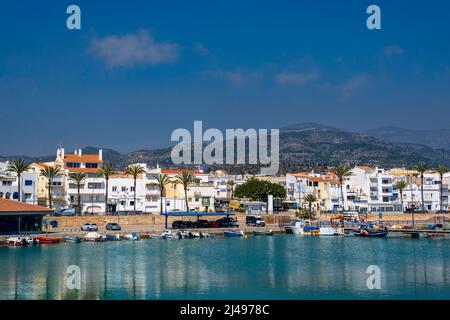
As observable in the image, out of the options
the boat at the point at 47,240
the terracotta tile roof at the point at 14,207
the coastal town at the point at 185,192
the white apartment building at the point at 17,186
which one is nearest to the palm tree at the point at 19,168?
the coastal town at the point at 185,192

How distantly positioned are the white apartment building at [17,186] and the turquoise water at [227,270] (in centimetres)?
2315

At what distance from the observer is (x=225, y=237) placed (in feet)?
252

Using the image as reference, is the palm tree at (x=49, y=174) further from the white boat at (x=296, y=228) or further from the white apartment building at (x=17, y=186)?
the white boat at (x=296, y=228)

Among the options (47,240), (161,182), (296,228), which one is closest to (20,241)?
(47,240)

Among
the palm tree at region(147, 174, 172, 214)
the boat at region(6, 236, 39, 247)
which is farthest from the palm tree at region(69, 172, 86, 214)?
the boat at region(6, 236, 39, 247)

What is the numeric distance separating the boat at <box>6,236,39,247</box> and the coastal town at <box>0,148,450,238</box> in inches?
200

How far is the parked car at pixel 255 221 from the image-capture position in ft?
289

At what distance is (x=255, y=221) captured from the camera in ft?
291

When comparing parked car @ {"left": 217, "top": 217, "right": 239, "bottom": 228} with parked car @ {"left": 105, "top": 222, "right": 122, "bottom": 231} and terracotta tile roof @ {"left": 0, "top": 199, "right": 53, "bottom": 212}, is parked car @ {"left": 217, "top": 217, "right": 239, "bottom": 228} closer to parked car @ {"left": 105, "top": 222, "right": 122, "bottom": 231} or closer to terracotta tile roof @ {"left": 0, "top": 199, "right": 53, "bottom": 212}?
parked car @ {"left": 105, "top": 222, "right": 122, "bottom": 231}

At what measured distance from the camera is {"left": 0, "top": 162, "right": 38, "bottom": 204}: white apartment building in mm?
82750

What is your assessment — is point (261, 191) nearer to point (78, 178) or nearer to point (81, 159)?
point (81, 159)

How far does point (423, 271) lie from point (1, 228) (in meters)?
45.4
